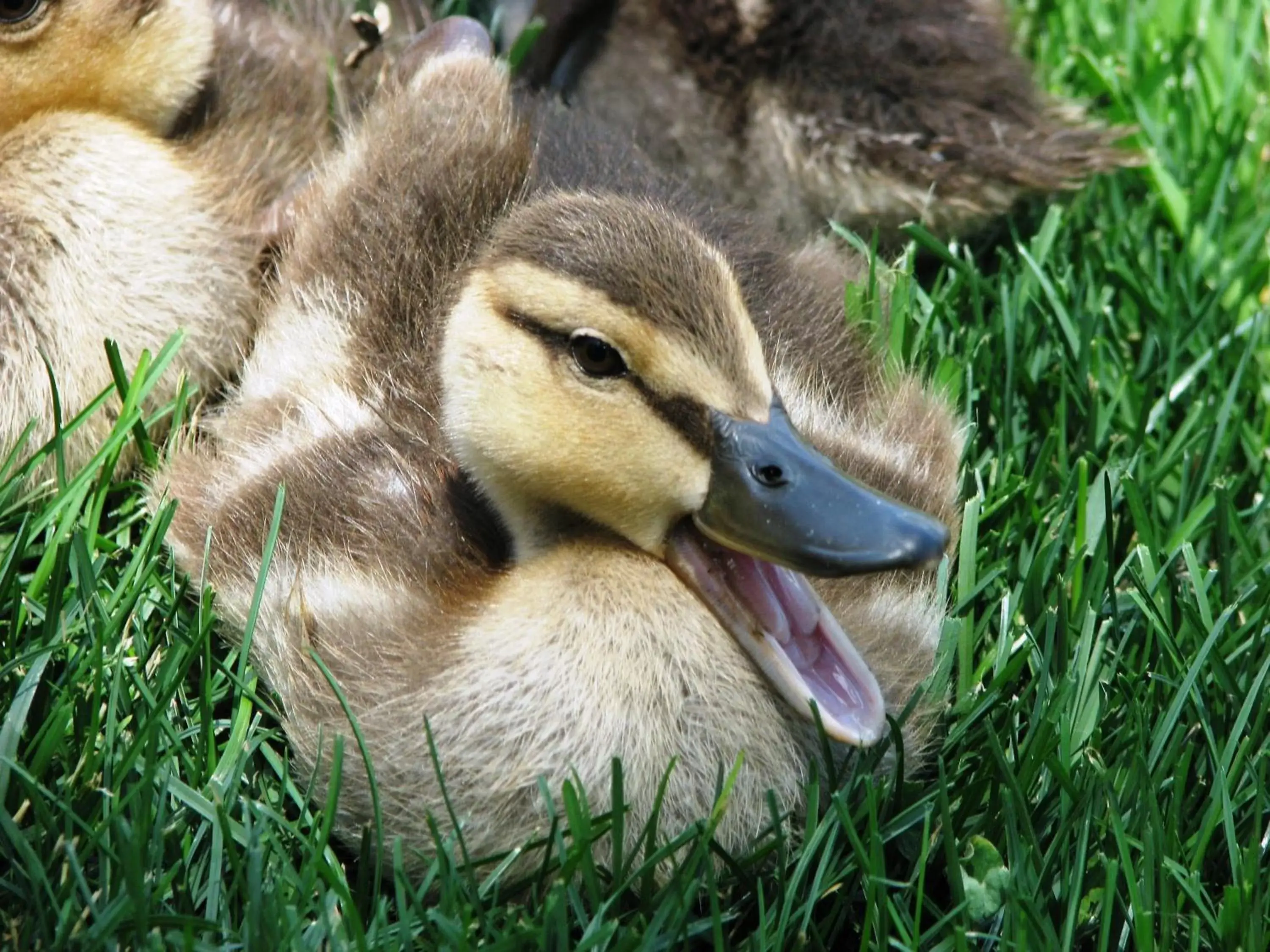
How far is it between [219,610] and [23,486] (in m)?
0.40

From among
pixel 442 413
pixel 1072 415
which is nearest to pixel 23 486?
pixel 442 413

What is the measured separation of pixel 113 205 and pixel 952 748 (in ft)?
4.64

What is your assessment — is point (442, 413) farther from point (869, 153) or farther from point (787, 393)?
point (869, 153)

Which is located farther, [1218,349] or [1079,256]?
[1079,256]

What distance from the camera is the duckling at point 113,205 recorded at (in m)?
2.26

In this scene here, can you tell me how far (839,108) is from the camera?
2750 millimetres

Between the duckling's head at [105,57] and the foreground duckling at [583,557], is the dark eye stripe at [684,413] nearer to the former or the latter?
the foreground duckling at [583,557]

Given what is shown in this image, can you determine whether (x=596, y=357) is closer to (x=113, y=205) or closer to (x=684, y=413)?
(x=684, y=413)

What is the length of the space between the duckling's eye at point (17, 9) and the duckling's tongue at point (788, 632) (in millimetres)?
1239

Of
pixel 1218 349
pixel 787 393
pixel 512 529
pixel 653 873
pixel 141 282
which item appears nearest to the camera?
pixel 653 873

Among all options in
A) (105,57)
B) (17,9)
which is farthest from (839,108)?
(17,9)

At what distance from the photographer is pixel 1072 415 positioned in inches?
95.9

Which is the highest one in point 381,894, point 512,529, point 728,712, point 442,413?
point 442,413

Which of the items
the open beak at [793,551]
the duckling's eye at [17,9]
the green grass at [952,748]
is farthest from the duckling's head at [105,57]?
the open beak at [793,551]
